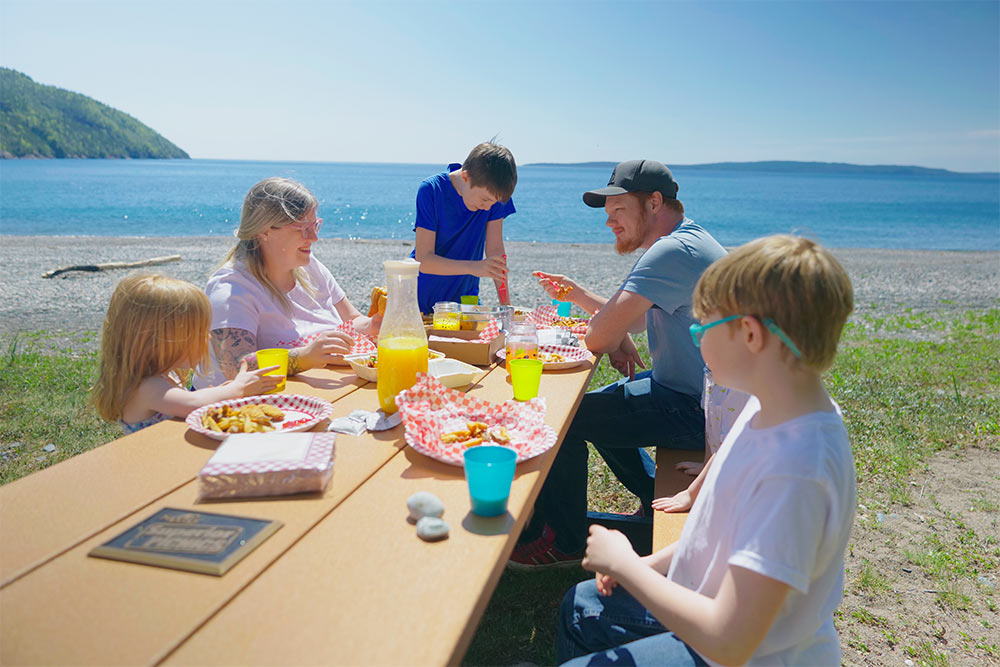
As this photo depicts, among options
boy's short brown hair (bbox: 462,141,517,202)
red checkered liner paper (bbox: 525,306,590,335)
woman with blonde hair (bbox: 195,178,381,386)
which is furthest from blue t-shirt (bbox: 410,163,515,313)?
woman with blonde hair (bbox: 195,178,381,386)

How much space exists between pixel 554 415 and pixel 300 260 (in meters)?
1.62

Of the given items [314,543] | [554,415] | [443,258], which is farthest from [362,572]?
[443,258]

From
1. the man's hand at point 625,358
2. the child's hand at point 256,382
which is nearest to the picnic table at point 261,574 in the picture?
the child's hand at point 256,382

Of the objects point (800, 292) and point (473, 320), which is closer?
point (800, 292)

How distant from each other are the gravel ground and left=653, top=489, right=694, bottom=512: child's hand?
772 centimetres

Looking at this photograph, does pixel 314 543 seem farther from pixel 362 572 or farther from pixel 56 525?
pixel 56 525

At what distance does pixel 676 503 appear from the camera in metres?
2.35

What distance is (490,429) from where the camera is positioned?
6.36ft

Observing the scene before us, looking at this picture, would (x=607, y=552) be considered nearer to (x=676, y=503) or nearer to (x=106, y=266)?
(x=676, y=503)

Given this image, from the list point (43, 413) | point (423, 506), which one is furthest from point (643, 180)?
point (43, 413)

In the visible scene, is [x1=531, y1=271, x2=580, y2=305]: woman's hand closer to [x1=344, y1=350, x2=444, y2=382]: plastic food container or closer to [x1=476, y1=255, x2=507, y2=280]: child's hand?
[x1=476, y1=255, x2=507, y2=280]: child's hand

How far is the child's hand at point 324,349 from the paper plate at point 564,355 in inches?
27.9

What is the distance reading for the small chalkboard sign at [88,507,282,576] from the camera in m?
1.25

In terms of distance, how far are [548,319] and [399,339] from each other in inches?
65.2
